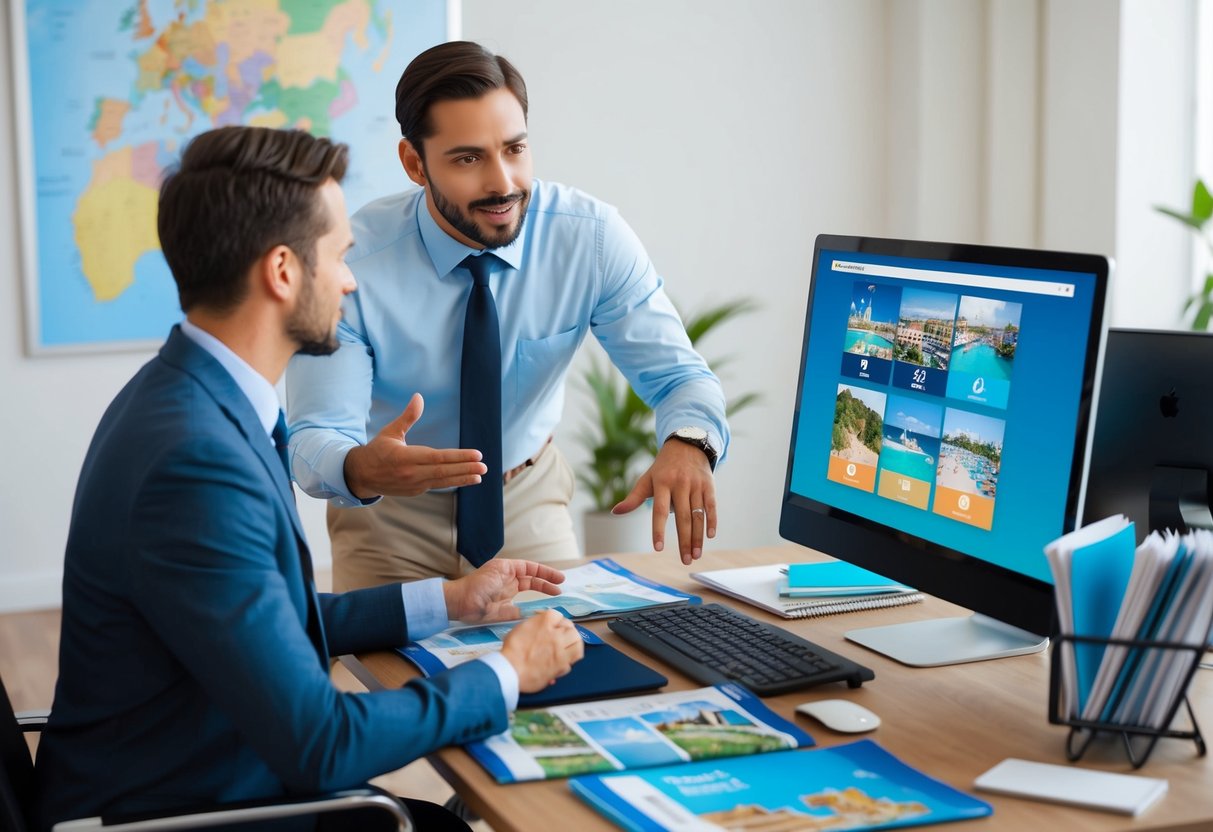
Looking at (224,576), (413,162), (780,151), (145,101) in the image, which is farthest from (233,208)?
(780,151)

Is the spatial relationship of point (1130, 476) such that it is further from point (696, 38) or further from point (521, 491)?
point (696, 38)

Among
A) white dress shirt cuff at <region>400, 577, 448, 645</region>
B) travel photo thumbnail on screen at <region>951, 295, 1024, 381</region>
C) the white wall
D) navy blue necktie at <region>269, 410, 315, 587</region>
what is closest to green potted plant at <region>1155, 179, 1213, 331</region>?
the white wall

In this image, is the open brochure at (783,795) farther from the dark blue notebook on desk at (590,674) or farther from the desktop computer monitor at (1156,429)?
the desktop computer monitor at (1156,429)

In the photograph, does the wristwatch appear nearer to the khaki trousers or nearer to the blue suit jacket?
the khaki trousers

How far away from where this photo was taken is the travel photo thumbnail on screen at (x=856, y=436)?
171 centimetres

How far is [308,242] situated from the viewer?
1430 millimetres

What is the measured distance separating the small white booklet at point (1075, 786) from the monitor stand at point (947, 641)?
13.4 inches

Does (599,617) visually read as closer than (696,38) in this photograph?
Yes

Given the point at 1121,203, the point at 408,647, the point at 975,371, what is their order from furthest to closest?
the point at 1121,203 < the point at 408,647 < the point at 975,371

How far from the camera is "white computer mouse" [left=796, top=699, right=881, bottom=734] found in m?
1.34

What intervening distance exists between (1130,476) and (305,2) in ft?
11.9

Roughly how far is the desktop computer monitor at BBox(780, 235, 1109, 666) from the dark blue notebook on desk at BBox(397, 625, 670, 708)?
1.08 ft

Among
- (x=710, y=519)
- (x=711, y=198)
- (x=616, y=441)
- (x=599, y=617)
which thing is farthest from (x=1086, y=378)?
(x=711, y=198)

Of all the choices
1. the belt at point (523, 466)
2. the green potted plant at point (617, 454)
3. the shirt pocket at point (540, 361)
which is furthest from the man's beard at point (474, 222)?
the green potted plant at point (617, 454)
